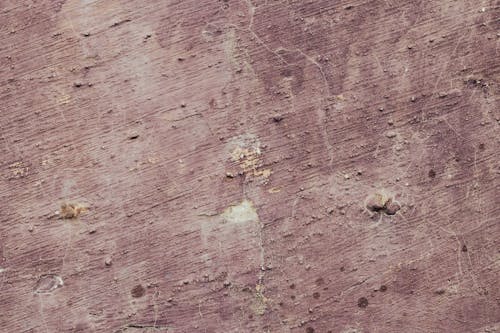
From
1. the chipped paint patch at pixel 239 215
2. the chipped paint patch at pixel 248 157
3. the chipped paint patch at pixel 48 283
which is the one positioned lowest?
the chipped paint patch at pixel 48 283

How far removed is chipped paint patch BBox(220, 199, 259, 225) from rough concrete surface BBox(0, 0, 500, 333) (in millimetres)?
11

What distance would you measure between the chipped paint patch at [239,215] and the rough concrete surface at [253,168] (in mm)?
11

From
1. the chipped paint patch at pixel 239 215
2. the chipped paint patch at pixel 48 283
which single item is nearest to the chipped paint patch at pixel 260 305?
the chipped paint patch at pixel 239 215

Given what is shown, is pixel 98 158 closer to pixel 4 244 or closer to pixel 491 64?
pixel 4 244

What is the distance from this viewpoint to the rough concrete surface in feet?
12.1

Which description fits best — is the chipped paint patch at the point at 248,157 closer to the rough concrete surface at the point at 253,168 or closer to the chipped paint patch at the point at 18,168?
the rough concrete surface at the point at 253,168

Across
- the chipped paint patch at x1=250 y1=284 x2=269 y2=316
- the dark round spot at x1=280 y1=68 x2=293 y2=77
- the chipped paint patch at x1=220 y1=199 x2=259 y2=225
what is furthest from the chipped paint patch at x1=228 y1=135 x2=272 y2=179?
the chipped paint patch at x1=250 y1=284 x2=269 y2=316

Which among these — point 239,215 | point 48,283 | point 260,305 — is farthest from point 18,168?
point 260,305

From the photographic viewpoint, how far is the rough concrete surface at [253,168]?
12.1ft

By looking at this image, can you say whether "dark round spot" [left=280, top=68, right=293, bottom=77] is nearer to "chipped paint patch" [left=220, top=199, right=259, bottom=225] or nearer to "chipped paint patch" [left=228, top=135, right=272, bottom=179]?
"chipped paint patch" [left=228, top=135, right=272, bottom=179]

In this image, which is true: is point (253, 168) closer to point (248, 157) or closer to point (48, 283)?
point (248, 157)

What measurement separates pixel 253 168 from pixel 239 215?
29cm

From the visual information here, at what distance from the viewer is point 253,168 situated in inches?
147

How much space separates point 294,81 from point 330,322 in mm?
1461
